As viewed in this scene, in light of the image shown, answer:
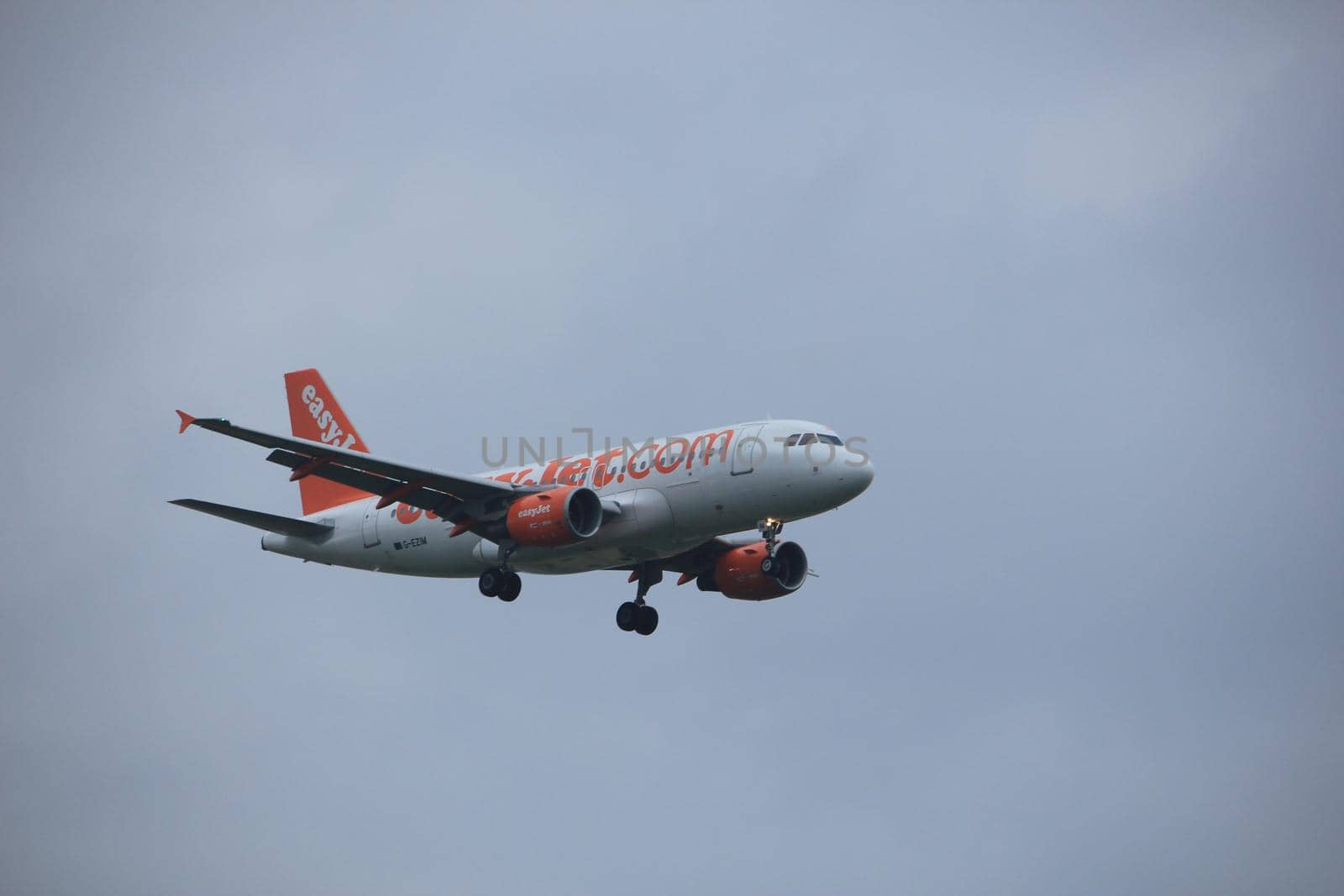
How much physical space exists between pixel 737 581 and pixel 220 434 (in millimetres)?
18022

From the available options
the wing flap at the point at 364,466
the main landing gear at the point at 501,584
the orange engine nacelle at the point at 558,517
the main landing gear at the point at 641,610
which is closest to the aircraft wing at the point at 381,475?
the wing flap at the point at 364,466

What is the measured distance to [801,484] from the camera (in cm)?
4484

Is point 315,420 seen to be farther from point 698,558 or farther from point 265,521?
point 698,558

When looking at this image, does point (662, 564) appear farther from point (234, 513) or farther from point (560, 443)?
point (234, 513)

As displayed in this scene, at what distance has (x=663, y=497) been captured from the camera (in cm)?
4684

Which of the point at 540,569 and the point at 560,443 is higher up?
the point at 560,443

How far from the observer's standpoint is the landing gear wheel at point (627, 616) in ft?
176

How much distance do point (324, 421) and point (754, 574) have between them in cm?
1701

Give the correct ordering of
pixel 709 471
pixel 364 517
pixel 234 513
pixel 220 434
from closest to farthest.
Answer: pixel 220 434 < pixel 709 471 < pixel 234 513 < pixel 364 517

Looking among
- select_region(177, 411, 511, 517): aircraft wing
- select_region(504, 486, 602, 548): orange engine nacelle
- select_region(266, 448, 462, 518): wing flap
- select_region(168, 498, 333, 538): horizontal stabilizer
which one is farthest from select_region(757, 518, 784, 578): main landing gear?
select_region(168, 498, 333, 538): horizontal stabilizer

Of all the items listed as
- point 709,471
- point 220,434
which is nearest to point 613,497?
Answer: point 709,471

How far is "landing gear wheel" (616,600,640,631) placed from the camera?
5375 cm

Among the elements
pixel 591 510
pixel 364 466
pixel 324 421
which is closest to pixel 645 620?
pixel 591 510

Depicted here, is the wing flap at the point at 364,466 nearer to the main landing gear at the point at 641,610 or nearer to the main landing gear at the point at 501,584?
the main landing gear at the point at 501,584
